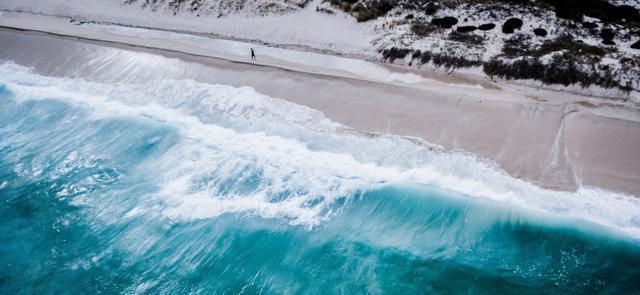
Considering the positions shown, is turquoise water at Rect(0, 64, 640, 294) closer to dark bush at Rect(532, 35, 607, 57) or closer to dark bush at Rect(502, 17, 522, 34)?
dark bush at Rect(532, 35, 607, 57)

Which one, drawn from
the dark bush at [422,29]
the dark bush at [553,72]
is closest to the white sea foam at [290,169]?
the dark bush at [553,72]

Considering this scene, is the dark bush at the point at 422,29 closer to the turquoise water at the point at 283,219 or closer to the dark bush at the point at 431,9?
the dark bush at the point at 431,9

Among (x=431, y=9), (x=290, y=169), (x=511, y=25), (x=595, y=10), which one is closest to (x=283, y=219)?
(x=290, y=169)

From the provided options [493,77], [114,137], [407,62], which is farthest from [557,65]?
[114,137]

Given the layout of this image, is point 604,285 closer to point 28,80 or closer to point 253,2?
point 253,2

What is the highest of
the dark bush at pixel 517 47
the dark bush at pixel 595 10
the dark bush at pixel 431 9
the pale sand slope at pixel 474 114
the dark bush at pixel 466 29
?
the dark bush at pixel 595 10

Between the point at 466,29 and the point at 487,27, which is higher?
the point at 487,27

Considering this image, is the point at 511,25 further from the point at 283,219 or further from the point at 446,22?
the point at 283,219
